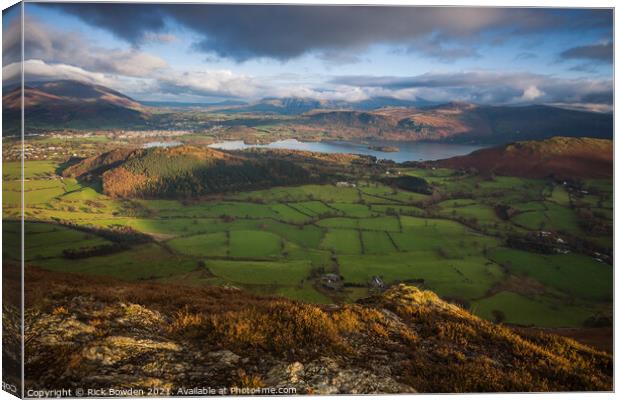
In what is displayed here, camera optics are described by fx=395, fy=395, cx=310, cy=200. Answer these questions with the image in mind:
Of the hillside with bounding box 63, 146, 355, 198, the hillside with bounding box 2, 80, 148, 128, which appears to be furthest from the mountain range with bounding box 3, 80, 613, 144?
the hillside with bounding box 63, 146, 355, 198

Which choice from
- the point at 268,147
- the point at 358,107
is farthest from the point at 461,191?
the point at 268,147

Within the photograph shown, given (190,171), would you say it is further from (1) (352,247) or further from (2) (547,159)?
(2) (547,159)

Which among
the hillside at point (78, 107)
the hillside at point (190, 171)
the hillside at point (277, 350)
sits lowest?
the hillside at point (277, 350)

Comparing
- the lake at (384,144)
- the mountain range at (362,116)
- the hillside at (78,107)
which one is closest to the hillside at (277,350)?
the hillside at (78,107)

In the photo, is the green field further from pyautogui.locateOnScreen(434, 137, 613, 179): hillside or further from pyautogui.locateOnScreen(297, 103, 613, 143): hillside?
pyautogui.locateOnScreen(297, 103, 613, 143): hillside

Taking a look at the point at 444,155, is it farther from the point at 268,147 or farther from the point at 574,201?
the point at 268,147

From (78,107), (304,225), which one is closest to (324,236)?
(304,225)

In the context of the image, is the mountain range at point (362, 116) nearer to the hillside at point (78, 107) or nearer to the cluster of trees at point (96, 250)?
the hillside at point (78, 107)
